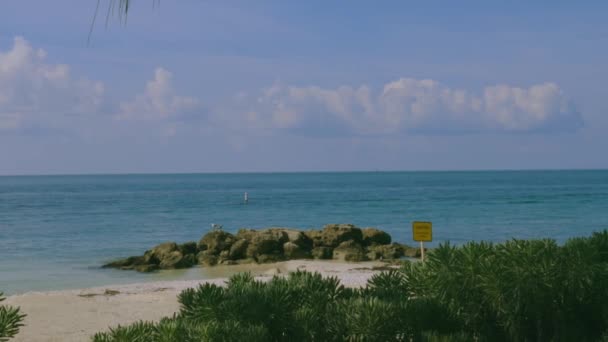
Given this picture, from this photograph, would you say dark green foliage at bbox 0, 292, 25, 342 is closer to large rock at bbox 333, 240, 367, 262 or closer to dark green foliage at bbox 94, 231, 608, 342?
dark green foliage at bbox 94, 231, 608, 342

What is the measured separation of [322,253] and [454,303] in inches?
746

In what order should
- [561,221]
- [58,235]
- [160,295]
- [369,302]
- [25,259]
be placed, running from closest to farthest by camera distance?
[369,302], [160,295], [25,259], [58,235], [561,221]

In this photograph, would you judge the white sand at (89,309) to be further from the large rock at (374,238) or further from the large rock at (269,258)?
the large rock at (374,238)

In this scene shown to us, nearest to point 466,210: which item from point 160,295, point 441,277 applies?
point 160,295

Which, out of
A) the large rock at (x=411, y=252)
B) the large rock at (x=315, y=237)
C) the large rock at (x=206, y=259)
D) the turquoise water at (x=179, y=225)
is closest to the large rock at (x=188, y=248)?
the large rock at (x=206, y=259)

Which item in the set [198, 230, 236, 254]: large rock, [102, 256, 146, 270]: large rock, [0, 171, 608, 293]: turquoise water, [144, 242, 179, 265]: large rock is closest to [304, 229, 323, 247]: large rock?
[198, 230, 236, 254]: large rock

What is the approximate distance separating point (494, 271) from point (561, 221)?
38391 millimetres

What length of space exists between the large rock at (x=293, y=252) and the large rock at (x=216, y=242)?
6.64ft

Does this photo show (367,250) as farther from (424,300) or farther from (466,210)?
(466,210)

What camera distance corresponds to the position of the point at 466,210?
51469mm

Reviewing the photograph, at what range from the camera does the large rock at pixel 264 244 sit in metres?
23.6

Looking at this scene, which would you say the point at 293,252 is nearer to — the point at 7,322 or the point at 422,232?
the point at 422,232

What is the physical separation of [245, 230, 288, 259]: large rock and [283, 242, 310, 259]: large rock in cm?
33

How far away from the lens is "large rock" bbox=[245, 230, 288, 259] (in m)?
23.6
